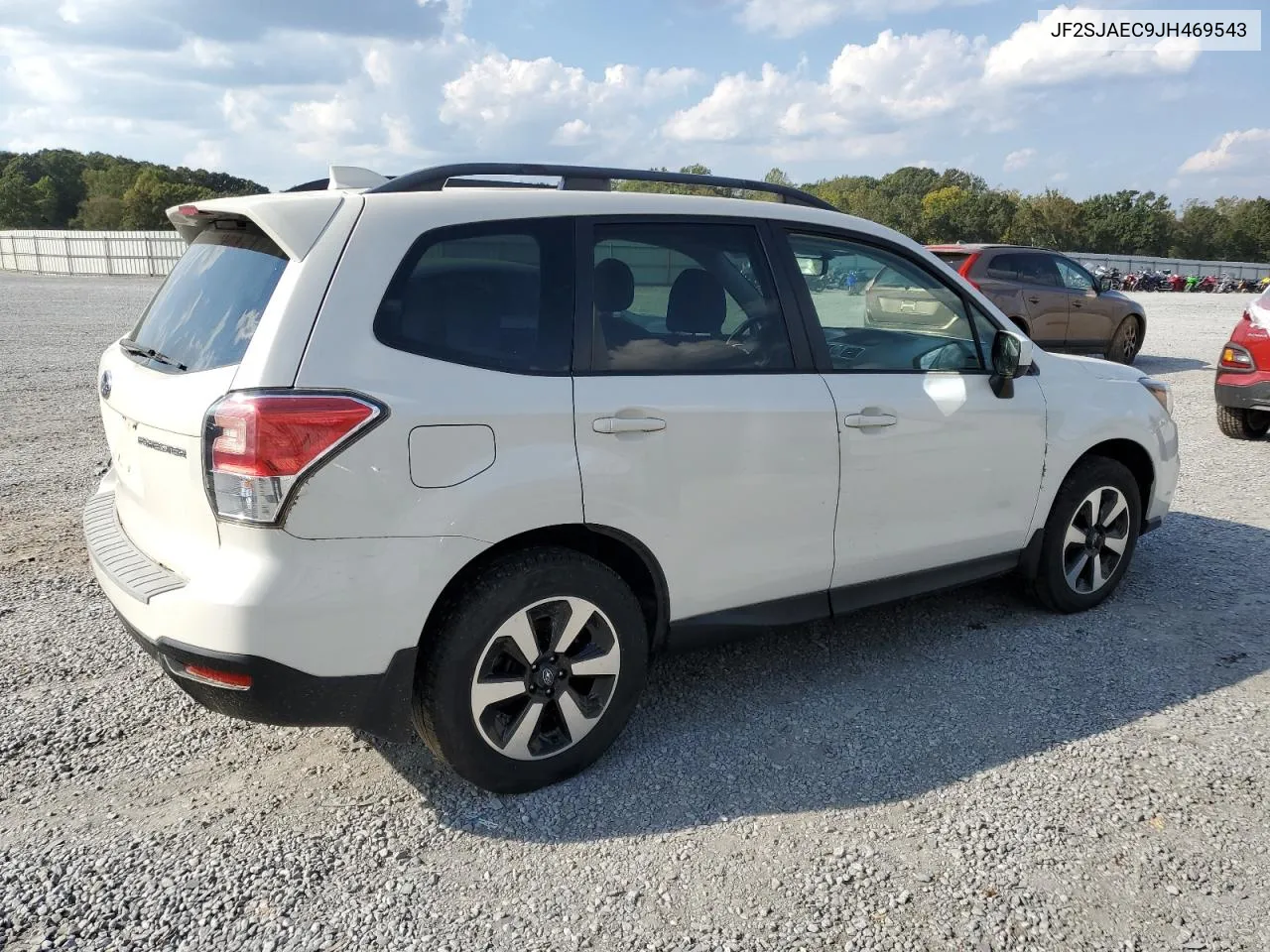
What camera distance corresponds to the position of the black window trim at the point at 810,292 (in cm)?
364

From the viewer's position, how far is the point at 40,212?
95000 millimetres

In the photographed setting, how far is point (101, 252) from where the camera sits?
4403 cm

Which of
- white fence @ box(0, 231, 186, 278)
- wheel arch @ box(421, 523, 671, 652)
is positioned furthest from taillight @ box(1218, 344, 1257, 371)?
white fence @ box(0, 231, 186, 278)

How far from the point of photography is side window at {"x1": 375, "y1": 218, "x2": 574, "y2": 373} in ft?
9.29

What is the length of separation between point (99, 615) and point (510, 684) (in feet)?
8.20

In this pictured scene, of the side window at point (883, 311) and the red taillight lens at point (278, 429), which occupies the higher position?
the side window at point (883, 311)

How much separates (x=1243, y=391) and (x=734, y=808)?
299 inches

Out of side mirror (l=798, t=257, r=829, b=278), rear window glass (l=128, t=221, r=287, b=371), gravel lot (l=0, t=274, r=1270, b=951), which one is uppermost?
side mirror (l=798, t=257, r=829, b=278)

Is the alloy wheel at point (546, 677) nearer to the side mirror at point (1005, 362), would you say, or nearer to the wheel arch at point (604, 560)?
the wheel arch at point (604, 560)

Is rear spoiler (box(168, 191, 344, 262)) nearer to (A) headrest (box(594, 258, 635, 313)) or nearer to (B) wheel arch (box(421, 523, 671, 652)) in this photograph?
(A) headrest (box(594, 258, 635, 313))

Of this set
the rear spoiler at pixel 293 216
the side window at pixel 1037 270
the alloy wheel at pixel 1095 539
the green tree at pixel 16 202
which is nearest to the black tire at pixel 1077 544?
the alloy wheel at pixel 1095 539

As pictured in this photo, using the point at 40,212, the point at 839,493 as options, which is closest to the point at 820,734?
the point at 839,493

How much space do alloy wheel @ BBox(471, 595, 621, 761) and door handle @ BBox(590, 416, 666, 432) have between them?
0.54 meters

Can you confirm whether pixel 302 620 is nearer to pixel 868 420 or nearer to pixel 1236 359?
pixel 868 420
